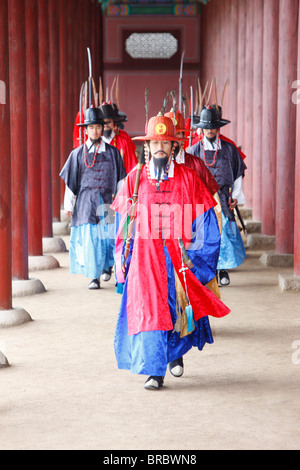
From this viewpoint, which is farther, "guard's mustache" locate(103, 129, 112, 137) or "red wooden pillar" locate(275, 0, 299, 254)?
"guard's mustache" locate(103, 129, 112, 137)

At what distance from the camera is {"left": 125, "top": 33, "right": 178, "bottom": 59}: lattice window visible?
18812 millimetres

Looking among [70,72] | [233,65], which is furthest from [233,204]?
[233,65]

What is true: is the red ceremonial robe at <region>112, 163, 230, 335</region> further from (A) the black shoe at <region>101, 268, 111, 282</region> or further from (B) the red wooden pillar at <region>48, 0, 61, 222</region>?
(B) the red wooden pillar at <region>48, 0, 61, 222</region>

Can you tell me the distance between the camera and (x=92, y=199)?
746 centimetres

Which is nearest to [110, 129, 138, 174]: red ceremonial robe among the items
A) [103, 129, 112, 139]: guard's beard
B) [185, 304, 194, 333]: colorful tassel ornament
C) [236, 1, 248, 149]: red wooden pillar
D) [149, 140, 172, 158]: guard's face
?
[103, 129, 112, 139]: guard's beard

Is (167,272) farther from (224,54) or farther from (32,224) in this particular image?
(224,54)

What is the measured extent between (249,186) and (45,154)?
4.18 metres

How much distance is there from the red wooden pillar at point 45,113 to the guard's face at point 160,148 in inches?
211

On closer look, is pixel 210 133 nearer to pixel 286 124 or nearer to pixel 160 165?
pixel 286 124

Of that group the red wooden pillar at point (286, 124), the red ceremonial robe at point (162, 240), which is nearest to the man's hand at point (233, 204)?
the red wooden pillar at point (286, 124)

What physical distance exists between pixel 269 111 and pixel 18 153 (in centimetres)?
405

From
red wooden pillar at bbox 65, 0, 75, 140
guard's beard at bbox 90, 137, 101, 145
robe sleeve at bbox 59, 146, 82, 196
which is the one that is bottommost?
robe sleeve at bbox 59, 146, 82, 196

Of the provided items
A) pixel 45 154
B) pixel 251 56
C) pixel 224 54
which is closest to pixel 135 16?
pixel 224 54

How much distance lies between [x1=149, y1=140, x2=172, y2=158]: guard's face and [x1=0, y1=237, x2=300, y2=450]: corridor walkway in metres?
1.30
